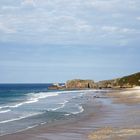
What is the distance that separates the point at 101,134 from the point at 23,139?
4.37m

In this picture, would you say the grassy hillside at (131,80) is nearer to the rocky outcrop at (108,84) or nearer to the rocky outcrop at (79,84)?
the rocky outcrop at (108,84)

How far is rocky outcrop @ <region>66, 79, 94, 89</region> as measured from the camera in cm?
18738

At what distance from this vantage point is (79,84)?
191 m

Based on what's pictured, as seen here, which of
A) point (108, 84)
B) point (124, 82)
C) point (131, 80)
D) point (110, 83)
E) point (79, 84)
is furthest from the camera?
point (79, 84)

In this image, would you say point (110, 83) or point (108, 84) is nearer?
point (108, 84)

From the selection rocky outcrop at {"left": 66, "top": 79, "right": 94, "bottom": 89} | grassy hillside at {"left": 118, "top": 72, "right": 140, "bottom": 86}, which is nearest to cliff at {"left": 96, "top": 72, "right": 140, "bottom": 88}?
grassy hillside at {"left": 118, "top": 72, "right": 140, "bottom": 86}

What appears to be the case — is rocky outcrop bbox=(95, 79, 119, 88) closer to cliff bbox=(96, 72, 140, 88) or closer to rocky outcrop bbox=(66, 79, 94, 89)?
cliff bbox=(96, 72, 140, 88)

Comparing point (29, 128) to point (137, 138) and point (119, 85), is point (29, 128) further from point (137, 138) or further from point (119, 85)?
point (119, 85)

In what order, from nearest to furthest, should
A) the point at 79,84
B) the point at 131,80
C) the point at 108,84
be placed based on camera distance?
the point at 131,80 → the point at 108,84 → the point at 79,84

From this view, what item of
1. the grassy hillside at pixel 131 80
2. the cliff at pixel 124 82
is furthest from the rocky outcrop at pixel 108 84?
the grassy hillside at pixel 131 80

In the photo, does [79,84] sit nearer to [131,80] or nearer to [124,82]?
[124,82]

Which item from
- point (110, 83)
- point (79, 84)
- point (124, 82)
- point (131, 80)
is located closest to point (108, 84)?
point (110, 83)

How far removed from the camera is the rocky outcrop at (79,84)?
187 m

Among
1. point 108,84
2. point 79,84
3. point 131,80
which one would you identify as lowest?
point 108,84
